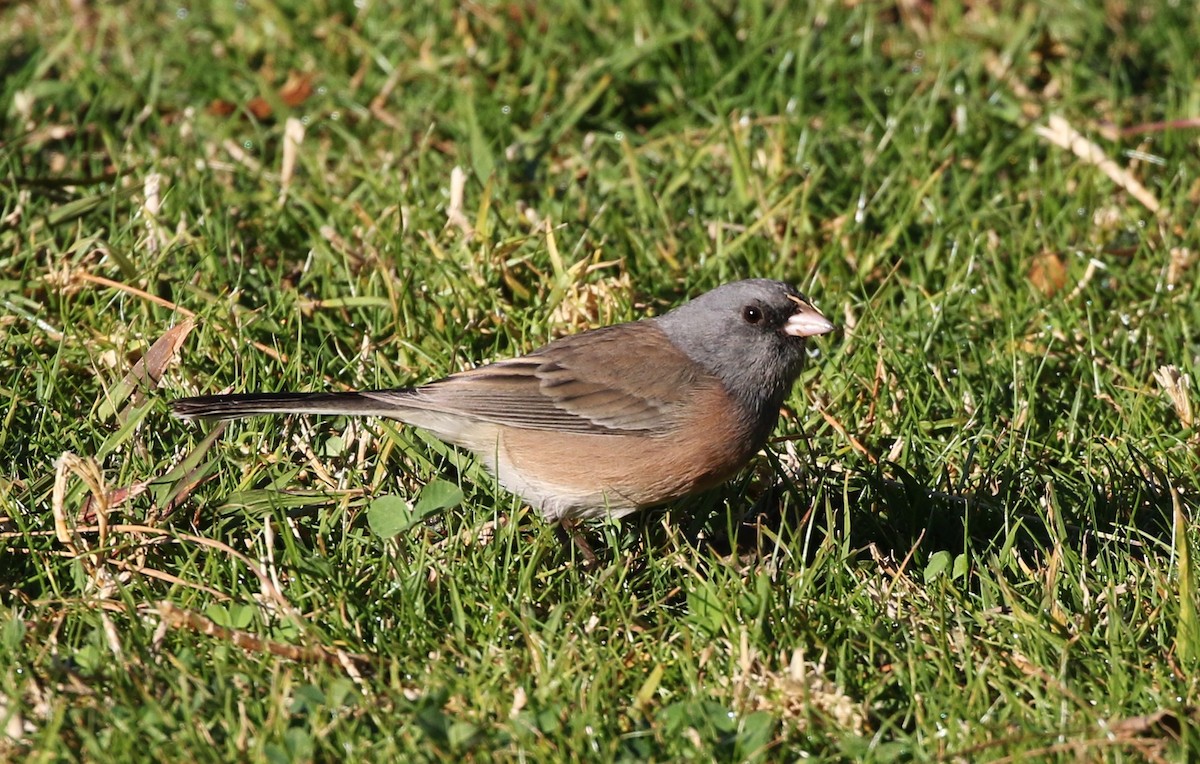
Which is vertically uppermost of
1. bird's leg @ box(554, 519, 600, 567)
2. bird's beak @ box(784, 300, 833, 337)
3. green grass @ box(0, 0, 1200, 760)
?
bird's beak @ box(784, 300, 833, 337)

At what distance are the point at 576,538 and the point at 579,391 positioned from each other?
38cm

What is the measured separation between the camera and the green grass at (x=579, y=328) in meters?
2.74

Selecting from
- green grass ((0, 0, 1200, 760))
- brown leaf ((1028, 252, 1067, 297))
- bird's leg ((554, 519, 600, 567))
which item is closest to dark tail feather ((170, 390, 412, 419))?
green grass ((0, 0, 1200, 760))

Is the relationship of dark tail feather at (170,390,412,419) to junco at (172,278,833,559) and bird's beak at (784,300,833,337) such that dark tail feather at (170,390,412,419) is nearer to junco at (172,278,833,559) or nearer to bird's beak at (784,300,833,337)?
junco at (172,278,833,559)

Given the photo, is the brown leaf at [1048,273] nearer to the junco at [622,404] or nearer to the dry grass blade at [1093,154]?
the dry grass blade at [1093,154]

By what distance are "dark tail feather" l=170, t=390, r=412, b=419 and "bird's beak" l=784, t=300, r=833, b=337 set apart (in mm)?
1053

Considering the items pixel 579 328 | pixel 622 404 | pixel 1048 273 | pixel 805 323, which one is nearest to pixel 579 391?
pixel 622 404

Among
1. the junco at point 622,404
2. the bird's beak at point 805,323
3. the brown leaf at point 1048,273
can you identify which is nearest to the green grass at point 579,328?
the brown leaf at point 1048,273

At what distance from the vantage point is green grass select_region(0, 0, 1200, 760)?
274 centimetres

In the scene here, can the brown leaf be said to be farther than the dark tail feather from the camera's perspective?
Yes

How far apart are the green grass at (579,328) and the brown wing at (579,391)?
211 mm

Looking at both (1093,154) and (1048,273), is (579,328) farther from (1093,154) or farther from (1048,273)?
(1093,154)

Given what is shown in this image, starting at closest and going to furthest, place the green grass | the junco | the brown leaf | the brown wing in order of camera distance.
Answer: the green grass, the junco, the brown wing, the brown leaf

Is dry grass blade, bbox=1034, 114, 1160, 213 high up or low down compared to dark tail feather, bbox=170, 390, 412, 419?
up
